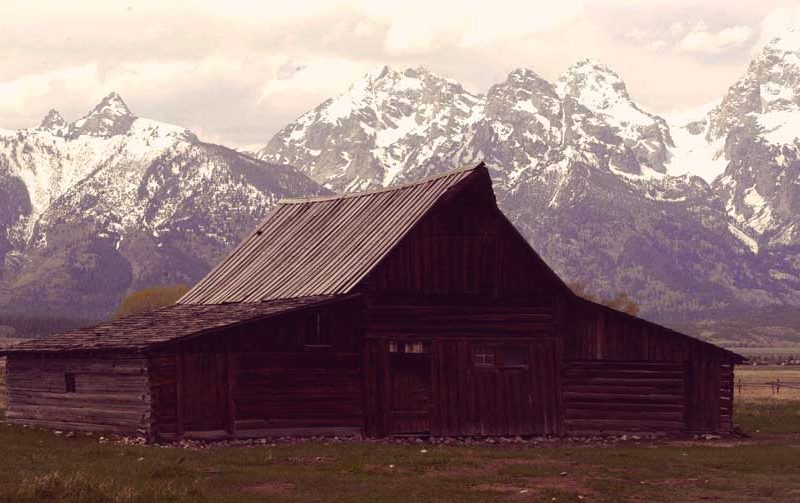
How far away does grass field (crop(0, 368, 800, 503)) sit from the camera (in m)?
30.5

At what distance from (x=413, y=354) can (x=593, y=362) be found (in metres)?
6.45

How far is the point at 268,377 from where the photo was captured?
45.8 meters

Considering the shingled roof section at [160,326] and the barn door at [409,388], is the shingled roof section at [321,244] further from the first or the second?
the barn door at [409,388]

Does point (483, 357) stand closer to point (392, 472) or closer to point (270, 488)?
point (392, 472)

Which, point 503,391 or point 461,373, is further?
point 503,391

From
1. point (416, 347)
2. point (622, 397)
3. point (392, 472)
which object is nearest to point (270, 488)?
point (392, 472)

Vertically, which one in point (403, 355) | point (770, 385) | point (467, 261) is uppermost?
point (467, 261)

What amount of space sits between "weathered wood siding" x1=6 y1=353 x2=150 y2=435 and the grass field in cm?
141

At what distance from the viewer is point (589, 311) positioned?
49469 mm

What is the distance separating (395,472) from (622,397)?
16.2 m

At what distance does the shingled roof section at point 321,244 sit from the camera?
4841 cm

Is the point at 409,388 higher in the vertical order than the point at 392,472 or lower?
higher

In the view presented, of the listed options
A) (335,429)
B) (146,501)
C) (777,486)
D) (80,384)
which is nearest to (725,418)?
(335,429)

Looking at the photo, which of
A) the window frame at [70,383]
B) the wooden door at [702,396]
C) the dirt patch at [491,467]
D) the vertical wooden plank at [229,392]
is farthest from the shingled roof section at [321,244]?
the wooden door at [702,396]
